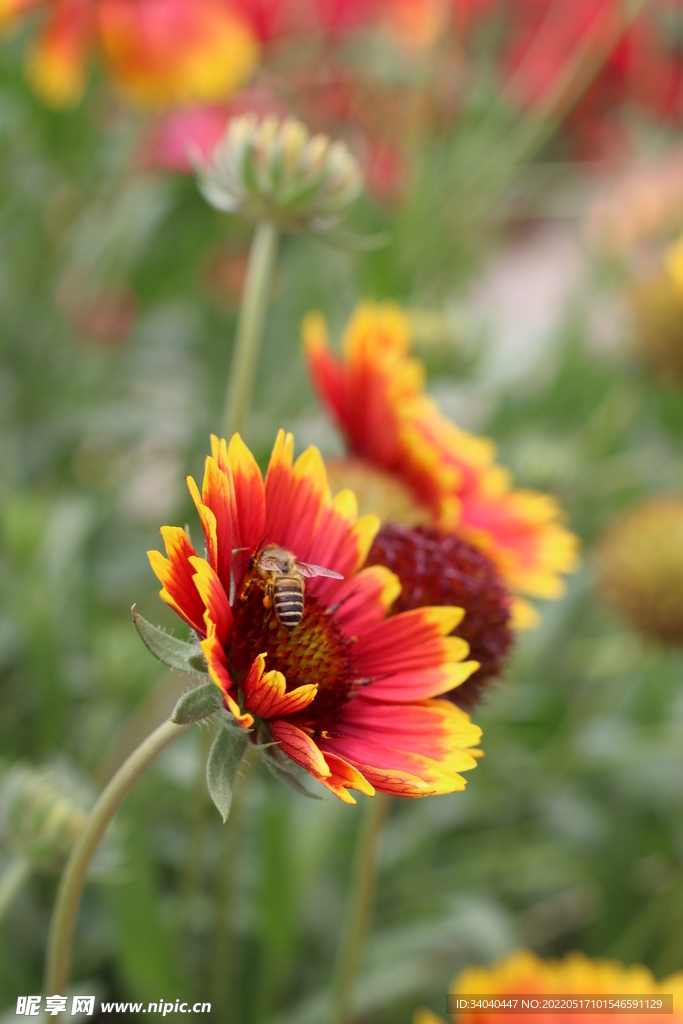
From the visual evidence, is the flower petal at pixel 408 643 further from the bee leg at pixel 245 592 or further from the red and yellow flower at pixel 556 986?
the red and yellow flower at pixel 556 986

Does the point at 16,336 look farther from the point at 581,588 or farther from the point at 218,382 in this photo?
the point at 581,588

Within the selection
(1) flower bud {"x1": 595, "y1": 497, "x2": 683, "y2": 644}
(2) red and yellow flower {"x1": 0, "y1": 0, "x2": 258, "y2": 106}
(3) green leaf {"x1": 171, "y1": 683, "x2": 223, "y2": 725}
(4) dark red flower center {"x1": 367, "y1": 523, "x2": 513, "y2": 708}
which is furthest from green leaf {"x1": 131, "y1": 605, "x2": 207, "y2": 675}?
(2) red and yellow flower {"x1": 0, "y1": 0, "x2": 258, "y2": 106}

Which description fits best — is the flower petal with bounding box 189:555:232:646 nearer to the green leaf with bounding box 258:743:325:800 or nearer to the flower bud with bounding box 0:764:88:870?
the green leaf with bounding box 258:743:325:800

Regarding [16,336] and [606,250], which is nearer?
[16,336]

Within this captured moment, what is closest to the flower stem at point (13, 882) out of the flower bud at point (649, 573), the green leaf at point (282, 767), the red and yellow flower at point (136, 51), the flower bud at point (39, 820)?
the flower bud at point (39, 820)

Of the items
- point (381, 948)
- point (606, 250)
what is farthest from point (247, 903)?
point (606, 250)

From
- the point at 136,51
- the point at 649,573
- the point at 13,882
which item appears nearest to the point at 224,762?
the point at 13,882
